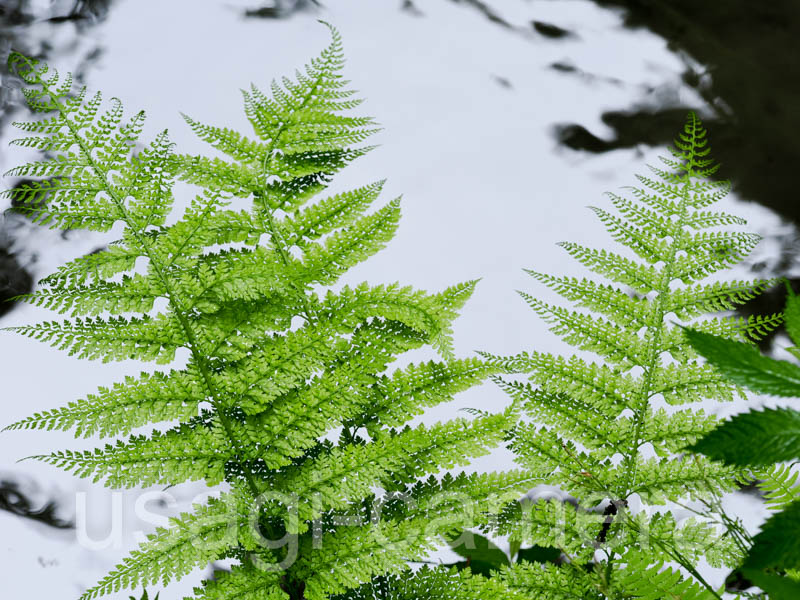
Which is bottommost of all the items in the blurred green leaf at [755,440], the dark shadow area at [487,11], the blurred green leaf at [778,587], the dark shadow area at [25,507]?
the dark shadow area at [25,507]

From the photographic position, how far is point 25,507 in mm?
1144

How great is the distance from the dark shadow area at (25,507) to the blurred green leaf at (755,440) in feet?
3.59

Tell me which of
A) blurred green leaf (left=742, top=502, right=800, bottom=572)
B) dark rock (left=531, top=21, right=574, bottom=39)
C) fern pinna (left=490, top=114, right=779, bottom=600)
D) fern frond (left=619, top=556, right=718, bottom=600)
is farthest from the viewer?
dark rock (left=531, top=21, right=574, bottom=39)

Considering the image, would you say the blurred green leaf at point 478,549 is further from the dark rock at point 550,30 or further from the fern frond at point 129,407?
the dark rock at point 550,30

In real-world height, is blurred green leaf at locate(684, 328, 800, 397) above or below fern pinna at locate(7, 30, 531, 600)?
above

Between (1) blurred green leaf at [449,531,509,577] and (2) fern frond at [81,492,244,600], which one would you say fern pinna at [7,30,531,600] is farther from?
(1) blurred green leaf at [449,531,509,577]

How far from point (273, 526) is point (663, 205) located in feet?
1.70

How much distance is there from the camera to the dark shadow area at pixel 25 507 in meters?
1.14

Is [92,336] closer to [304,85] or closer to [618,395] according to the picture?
[304,85]

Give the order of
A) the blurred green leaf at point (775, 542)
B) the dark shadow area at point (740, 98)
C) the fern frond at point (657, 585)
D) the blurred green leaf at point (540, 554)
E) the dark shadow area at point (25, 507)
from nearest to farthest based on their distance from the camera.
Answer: the blurred green leaf at point (775, 542)
the fern frond at point (657, 585)
the blurred green leaf at point (540, 554)
the dark shadow area at point (25, 507)
the dark shadow area at point (740, 98)

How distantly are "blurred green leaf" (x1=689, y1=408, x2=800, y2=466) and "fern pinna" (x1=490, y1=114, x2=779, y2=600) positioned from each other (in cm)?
37

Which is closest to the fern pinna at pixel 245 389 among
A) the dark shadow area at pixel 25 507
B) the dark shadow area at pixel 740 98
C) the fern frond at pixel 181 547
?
the fern frond at pixel 181 547

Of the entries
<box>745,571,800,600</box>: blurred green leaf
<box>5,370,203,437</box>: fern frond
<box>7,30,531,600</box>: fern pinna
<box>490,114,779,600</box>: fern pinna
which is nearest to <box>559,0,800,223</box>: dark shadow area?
<box>490,114,779,600</box>: fern pinna

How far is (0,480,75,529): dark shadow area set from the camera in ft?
3.73
